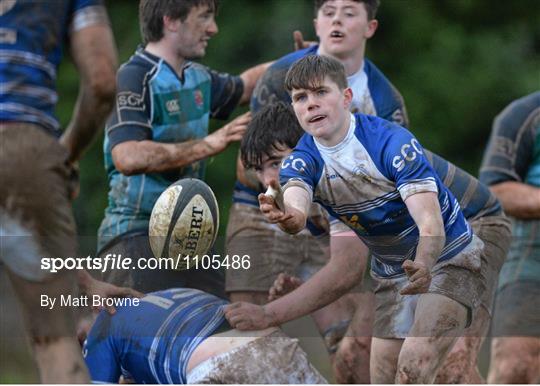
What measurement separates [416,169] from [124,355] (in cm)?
119

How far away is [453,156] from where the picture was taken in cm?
1118

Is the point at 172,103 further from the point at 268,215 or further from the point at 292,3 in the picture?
the point at 292,3

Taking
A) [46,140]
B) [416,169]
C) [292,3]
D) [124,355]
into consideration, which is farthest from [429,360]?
[292,3]

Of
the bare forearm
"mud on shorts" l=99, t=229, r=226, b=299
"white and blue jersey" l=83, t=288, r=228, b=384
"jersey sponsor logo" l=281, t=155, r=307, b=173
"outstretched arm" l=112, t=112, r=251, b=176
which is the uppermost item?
"outstretched arm" l=112, t=112, r=251, b=176

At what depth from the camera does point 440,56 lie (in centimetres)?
1121

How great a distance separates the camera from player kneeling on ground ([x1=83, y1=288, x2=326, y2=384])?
493cm

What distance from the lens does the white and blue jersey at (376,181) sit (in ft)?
15.7

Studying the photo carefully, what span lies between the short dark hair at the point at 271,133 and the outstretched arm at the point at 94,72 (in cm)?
91

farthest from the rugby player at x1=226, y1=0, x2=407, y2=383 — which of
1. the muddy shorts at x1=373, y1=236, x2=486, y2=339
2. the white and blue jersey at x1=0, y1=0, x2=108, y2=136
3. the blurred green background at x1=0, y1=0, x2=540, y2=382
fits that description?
the blurred green background at x1=0, y1=0, x2=540, y2=382

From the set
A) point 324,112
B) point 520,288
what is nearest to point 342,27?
point 324,112

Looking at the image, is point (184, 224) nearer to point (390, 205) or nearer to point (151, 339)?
point (151, 339)

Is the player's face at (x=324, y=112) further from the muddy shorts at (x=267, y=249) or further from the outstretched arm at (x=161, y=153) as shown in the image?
the muddy shorts at (x=267, y=249)

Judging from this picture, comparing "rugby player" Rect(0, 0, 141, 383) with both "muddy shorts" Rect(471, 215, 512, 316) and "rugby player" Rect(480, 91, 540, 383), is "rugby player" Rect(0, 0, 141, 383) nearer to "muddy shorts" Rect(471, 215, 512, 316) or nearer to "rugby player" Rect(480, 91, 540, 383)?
"muddy shorts" Rect(471, 215, 512, 316)

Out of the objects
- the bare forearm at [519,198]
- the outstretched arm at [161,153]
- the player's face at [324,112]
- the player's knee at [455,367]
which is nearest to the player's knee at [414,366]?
the player's knee at [455,367]
